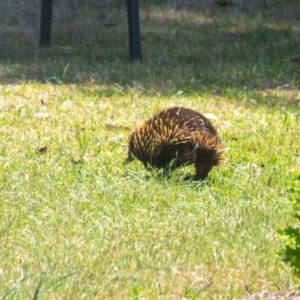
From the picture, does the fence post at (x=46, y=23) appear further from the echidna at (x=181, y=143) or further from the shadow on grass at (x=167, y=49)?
the echidna at (x=181, y=143)

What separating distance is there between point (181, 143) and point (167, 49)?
17.7 ft

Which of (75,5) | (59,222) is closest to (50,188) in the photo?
(59,222)

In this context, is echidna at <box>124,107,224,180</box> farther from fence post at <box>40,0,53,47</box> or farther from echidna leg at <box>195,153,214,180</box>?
fence post at <box>40,0,53,47</box>

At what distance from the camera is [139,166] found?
683cm

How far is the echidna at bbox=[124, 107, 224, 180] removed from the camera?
6.47m

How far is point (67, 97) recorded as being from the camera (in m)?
8.84

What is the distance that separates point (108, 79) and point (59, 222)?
14.8 feet

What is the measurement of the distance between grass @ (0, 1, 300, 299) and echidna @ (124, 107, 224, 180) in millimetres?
120

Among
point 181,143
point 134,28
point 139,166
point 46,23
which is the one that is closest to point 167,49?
point 134,28

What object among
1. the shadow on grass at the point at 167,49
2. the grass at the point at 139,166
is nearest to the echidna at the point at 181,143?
the grass at the point at 139,166

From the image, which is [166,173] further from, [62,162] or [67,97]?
[67,97]

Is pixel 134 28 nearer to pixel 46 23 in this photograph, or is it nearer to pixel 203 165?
pixel 46 23

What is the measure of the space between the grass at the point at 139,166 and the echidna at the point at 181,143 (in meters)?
0.12

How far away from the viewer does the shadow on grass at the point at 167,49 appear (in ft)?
31.8
